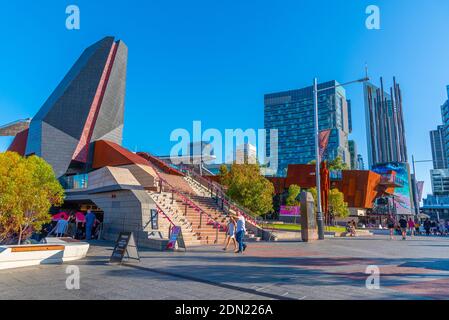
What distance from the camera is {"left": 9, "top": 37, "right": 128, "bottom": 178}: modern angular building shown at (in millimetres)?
39031

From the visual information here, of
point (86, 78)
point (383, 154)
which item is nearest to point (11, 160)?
point (86, 78)

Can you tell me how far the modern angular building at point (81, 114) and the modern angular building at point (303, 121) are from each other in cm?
11870

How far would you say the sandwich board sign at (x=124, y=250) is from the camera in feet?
31.5

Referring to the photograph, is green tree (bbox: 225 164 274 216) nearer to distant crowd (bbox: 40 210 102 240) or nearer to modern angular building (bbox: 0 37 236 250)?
modern angular building (bbox: 0 37 236 250)

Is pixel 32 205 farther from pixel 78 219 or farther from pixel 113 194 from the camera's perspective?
pixel 78 219

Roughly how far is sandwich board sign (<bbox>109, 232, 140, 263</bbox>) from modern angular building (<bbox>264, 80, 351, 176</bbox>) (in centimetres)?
14791

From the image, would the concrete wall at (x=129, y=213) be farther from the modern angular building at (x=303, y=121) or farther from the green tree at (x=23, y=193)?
the modern angular building at (x=303, y=121)

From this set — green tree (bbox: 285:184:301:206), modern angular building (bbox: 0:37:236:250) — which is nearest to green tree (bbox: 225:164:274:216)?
modern angular building (bbox: 0:37:236:250)

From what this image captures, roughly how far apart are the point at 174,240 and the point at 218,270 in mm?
5182

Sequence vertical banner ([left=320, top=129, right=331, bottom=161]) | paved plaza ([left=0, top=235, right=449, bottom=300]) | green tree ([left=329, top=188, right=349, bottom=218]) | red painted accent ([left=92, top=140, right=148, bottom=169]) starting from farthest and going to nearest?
green tree ([left=329, top=188, right=349, bottom=218]) < red painted accent ([left=92, top=140, right=148, bottom=169]) < vertical banner ([left=320, top=129, right=331, bottom=161]) < paved plaza ([left=0, top=235, right=449, bottom=300])

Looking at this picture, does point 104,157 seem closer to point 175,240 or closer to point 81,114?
point 81,114

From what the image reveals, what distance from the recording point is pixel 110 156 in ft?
129

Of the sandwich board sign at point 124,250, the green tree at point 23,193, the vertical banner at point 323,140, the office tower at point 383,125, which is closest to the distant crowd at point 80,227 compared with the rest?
the green tree at point 23,193
